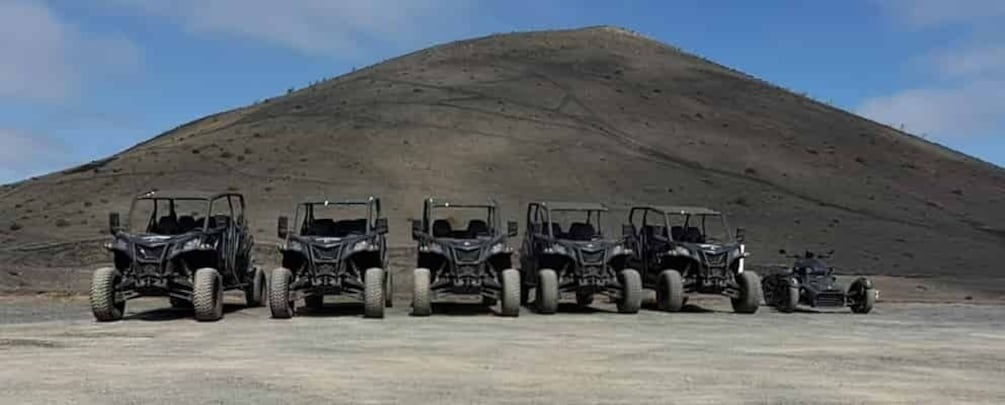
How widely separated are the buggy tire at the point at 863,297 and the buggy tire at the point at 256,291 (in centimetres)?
1155

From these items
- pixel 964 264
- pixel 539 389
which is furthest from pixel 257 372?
pixel 964 264

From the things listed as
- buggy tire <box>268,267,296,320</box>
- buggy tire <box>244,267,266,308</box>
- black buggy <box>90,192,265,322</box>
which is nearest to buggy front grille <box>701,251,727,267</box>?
buggy tire <box>268,267,296,320</box>

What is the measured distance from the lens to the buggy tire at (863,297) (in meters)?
25.2

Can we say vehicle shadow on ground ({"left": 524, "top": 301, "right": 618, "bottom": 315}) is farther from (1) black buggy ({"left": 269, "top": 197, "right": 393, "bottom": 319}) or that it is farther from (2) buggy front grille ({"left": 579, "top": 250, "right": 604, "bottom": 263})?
(1) black buggy ({"left": 269, "top": 197, "right": 393, "bottom": 319})

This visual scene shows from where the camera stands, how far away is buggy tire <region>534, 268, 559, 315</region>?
2336cm

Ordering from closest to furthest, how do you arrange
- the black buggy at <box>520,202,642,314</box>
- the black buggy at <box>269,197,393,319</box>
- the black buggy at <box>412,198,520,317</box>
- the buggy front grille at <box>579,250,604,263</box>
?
the black buggy at <box>269,197,393,319</box>, the black buggy at <box>412,198,520,317</box>, the black buggy at <box>520,202,642,314</box>, the buggy front grille at <box>579,250,604,263</box>

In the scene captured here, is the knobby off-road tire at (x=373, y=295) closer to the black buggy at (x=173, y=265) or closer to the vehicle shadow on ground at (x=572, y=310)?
the black buggy at (x=173, y=265)

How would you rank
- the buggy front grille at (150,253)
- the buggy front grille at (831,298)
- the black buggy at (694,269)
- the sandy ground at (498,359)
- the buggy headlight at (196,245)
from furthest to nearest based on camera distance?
the buggy front grille at (831,298) < the black buggy at (694,269) < the buggy headlight at (196,245) < the buggy front grille at (150,253) < the sandy ground at (498,359)

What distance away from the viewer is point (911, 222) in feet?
173

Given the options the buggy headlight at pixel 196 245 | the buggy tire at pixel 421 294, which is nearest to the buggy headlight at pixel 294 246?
the buggy headlight at pixel 196 245

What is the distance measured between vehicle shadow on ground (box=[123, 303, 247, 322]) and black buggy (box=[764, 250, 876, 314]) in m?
10.6

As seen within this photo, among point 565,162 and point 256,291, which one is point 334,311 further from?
point 565,162

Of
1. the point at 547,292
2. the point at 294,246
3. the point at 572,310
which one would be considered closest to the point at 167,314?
the point at 294,246

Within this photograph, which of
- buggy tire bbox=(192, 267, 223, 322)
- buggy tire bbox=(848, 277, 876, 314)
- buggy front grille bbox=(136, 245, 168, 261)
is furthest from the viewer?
buggy tire bbox=(848, 277, 876, 314)
